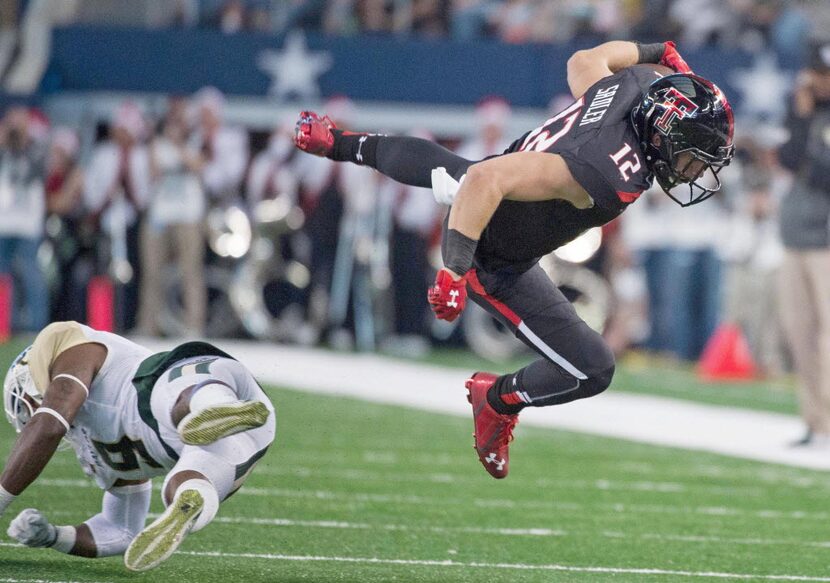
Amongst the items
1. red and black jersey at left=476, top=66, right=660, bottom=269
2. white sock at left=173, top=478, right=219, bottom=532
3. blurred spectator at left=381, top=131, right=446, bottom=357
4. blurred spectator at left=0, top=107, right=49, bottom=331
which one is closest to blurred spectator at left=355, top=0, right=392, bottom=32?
blurred spectator at left=381, top=131, right=446, bottom=357

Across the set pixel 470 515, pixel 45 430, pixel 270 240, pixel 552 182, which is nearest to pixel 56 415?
pixel 45 430

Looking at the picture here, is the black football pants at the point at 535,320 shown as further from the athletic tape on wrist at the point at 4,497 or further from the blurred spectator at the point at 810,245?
the blurred spectator at the point at 810,245

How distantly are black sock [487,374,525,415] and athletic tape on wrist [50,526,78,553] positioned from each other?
1689 millimetres

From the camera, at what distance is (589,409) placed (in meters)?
11.0

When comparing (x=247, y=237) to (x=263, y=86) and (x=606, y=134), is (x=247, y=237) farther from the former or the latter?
(x=606, y=134)

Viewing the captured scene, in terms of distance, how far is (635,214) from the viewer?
14406 mm

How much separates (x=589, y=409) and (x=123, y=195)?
5.45 meters

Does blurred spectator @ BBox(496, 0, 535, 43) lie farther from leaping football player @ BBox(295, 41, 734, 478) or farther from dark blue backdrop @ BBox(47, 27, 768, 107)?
leaping football player @ BBox(295, 41, 734, 478)

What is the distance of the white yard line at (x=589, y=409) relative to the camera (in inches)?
375

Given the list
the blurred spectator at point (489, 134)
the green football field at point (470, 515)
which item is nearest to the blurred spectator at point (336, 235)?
the blurred spectator at point (489, 134)

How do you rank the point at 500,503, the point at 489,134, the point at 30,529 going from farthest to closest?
the point at 489,134
the point at 500,503
the point at 30,529

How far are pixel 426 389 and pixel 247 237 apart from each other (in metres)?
3.55

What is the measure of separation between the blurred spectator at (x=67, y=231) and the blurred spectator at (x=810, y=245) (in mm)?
7215

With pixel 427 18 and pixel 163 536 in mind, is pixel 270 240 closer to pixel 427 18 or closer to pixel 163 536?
pixel 427 18
